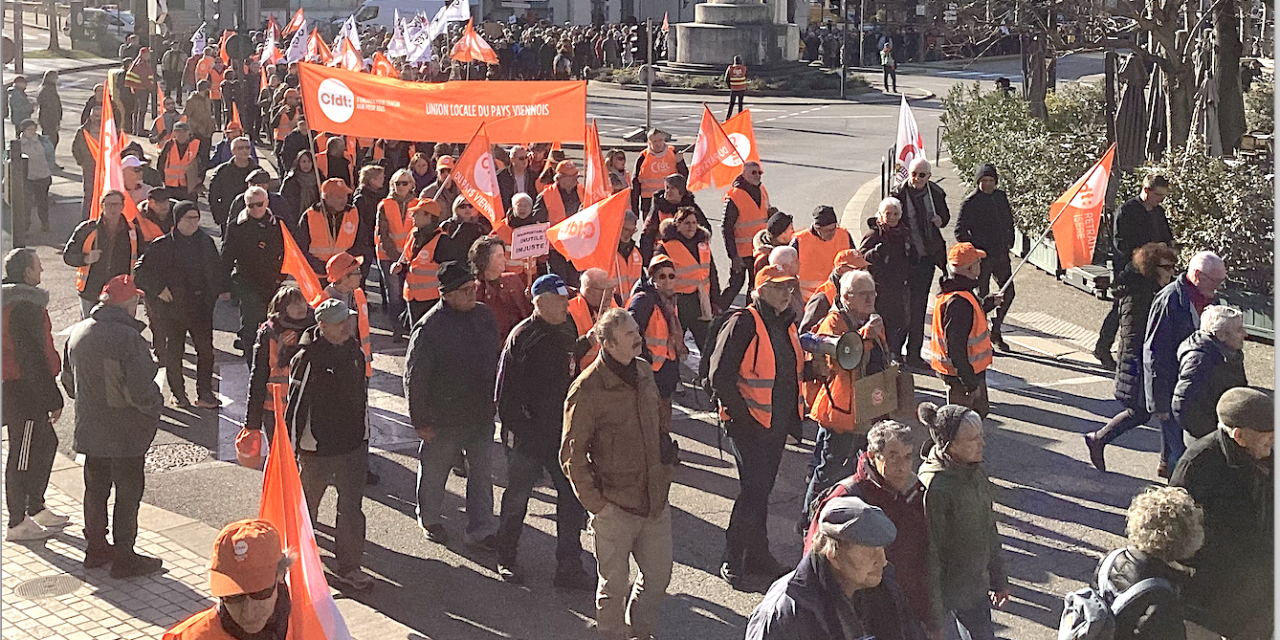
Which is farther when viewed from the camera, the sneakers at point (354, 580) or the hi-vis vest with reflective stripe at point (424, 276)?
the hi-vis vest with reflective stripe at point (424, 276)

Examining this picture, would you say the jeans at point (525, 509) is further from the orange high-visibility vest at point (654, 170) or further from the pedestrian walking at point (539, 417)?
the orange high-visibility vest at point (654, 170)

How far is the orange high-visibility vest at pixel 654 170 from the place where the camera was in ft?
50.5

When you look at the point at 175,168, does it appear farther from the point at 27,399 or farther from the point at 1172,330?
the point at 1172,330

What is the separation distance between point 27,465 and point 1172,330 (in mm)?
6410

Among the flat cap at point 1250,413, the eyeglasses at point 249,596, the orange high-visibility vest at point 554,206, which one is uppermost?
the orange high-visibility vest at point 554,206

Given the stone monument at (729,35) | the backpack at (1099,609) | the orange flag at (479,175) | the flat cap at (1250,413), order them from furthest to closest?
1. the stone monument at (729,35)
2. the orange flag at (479,175)
3. the flat cap at (1250,413)
4. the backpack at (1099,609)

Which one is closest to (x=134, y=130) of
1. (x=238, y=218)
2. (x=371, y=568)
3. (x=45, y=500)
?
(x=238, y=218)

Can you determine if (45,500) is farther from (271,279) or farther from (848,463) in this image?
(848,463)

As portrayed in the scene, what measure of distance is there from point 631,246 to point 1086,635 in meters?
6.53

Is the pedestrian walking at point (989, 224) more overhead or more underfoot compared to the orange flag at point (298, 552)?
more overhead

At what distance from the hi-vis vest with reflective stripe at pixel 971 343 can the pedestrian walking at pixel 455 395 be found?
8.50ft

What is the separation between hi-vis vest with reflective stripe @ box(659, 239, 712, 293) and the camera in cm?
1093

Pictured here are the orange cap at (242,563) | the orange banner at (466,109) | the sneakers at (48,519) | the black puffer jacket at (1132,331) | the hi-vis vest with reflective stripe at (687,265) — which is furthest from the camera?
the orange banner at (466,109)

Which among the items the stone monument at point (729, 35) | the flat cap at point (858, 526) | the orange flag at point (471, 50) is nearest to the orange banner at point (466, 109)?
the flat cap at point (858, 526)
